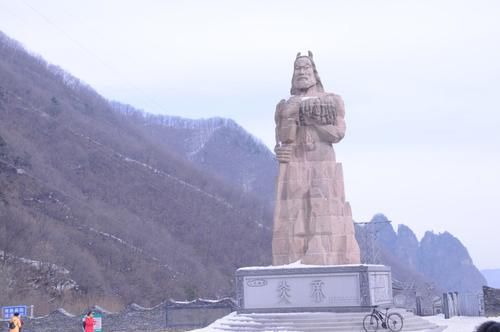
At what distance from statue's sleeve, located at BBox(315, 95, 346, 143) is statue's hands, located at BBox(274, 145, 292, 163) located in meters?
0.93

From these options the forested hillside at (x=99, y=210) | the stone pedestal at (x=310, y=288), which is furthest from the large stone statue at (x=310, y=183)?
the forested hillside at (x=99, y=210)

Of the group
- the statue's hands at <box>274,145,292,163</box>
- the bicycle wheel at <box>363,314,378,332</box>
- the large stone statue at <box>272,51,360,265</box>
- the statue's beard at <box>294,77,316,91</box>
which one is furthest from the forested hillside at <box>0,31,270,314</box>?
the bicycle wheel at <box>363,314,378,332</box>

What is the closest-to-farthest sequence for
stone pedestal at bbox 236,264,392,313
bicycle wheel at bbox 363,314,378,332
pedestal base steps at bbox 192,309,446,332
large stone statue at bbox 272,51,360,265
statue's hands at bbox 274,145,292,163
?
bicycle wheel at bbox 363,314,378,332 → pedestal base steps at bbox 192,309,446,332 → stone pedestal at bbox 236,264,392,313 → large stone statue at bbox 272,51,360,265 → statue's hands at bbox 274,145,292,163

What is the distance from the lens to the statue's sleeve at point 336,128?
1878cm

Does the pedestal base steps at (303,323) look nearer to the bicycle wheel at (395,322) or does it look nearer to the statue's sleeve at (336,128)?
the bicycle wheel at (395,322)

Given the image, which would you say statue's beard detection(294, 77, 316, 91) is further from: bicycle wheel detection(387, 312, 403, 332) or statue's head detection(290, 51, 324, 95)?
bicycle wheel detection(387, 312, 403, 332)

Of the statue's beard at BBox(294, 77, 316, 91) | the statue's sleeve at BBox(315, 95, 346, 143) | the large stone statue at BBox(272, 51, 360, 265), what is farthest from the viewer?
the statue's beard at BBox(294, 77, 316, 91)

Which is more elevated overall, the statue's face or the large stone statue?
the statue's face

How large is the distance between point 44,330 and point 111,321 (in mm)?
2437

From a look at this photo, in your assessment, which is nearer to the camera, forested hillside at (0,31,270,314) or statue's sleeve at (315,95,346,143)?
statue's sleeve at (315,95,346,143)

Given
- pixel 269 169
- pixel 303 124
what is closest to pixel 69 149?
pixel 269 169

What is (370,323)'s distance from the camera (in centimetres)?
1619

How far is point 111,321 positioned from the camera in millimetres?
25344

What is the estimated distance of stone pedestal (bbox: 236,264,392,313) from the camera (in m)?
17.1
